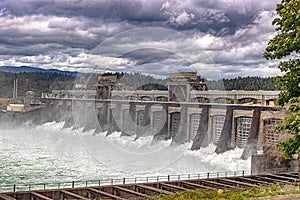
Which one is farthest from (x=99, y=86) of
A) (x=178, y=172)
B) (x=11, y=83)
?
(x=11, y=83)

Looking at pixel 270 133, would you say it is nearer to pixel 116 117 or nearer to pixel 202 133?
pixel 202 133

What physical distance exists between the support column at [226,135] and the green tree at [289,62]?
112ft

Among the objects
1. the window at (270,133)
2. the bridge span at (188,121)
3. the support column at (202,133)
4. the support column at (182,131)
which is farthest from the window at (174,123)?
the window at (270,133)

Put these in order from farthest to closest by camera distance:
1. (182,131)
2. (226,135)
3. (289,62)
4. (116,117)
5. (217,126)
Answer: (116,117) < (182,131) < (217,126) < (226,135) < (289,62)

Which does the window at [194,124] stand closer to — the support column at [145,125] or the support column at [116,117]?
the support column at [145,125]

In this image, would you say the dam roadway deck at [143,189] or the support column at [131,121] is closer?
the dam roadway deck at [143,189]

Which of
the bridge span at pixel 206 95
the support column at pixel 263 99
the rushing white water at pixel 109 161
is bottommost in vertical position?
the rushing white water at pixel 109 161

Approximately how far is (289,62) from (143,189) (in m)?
12.5

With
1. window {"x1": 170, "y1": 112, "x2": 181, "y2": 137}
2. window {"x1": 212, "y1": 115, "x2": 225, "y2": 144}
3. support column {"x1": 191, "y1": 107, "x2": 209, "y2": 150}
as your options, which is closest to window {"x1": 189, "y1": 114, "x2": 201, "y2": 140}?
support column {"x1": 191, "y1": 107, "x2": 209, "y2": 150}

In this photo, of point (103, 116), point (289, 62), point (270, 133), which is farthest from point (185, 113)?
point (289, 62)

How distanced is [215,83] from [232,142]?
54.9 ft

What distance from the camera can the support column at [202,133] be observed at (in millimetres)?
57031

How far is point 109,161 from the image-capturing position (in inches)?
2064

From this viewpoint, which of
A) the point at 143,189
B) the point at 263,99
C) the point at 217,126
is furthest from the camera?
the point at 217,126
